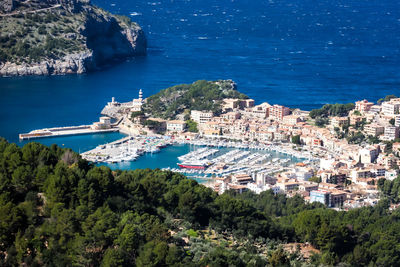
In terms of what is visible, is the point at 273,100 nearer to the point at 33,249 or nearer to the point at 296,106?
the point at 296,106

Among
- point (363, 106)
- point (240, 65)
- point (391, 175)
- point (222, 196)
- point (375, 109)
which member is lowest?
point (391, 175)

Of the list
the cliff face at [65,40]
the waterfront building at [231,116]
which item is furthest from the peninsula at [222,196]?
the cliff face at [65,40]

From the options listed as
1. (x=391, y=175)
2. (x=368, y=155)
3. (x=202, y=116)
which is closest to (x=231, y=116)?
(x=202, y=116)

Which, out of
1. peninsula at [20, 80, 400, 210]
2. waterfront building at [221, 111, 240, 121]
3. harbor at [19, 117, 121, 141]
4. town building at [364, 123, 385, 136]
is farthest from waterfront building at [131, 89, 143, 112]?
town building at [364, 123, 385, 136]

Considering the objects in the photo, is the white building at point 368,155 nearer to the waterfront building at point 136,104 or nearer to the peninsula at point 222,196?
the peninsula at point 222,196

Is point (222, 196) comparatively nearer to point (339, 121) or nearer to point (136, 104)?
point (339, 121)

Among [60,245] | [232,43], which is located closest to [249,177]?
[60,245]
